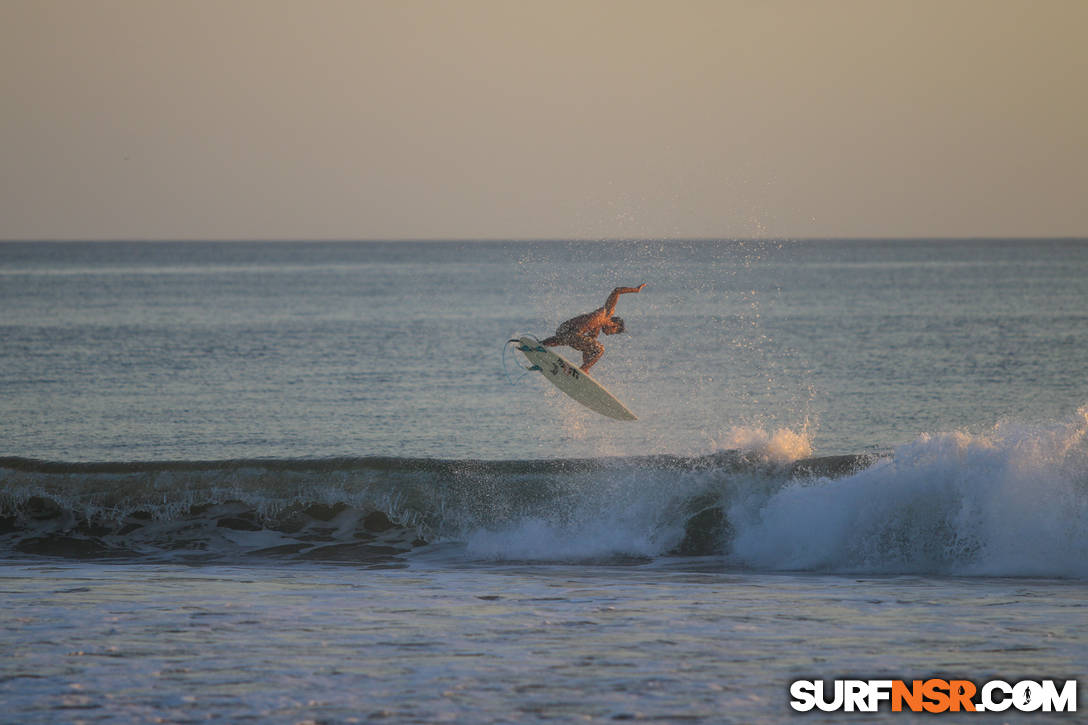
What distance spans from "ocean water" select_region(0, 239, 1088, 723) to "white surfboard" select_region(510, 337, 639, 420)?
116 centimetres

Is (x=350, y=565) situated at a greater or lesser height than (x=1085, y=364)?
lesser

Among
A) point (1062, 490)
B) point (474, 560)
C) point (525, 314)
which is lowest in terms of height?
point (474, 560)

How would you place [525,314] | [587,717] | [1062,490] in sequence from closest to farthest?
[587,717]
[1062,490]
[525,314]

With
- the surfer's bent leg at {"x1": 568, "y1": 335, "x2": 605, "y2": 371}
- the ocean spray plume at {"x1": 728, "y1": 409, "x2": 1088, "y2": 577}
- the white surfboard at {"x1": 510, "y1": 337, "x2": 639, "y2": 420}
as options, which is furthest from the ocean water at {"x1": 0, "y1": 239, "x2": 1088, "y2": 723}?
the surfer's bent leg at {"x1": 568, "y1": 335, "x2": 605, "y2": 371}

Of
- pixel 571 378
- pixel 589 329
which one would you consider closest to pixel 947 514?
pixel 589 329

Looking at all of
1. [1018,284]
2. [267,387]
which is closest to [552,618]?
[267,387]

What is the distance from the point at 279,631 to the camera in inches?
468

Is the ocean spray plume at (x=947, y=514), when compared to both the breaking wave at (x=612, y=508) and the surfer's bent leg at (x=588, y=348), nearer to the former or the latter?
the breaking wave at (x=612, y=508)

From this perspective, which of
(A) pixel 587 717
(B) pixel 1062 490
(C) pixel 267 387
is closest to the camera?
(A) pixel 587 717

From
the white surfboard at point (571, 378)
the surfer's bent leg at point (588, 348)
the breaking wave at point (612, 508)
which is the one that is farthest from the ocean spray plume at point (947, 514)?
the white surfboard at point (571, 378)

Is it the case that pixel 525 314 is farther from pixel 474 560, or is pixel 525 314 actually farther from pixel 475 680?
pixel 475 680

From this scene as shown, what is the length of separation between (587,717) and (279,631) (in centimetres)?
409

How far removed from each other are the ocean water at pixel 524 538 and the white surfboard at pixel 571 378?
45.5 inches

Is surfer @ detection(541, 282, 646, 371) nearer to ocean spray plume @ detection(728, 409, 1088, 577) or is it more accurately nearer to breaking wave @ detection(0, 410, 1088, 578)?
breaking wave @ detection(0, 410, 1088, 578)
